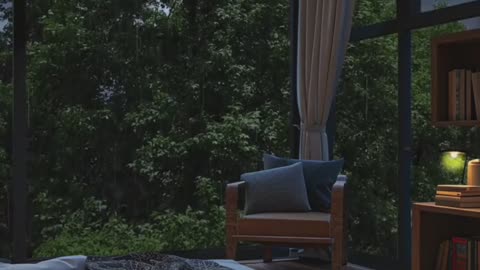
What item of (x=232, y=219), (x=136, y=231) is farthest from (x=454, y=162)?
(x=136, y=231)

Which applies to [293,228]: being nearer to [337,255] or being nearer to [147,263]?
[337,255]

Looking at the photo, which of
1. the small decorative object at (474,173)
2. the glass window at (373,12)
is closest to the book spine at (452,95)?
the small decorative object at (474,173)

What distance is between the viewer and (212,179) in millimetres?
5504

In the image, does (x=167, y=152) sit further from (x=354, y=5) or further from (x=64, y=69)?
(x=354, y=5)

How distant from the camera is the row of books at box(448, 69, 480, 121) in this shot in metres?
3.51

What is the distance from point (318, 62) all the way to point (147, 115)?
138cm

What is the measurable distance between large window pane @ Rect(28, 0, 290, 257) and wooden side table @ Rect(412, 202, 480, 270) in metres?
2.10

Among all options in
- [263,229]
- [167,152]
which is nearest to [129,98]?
[167,152]

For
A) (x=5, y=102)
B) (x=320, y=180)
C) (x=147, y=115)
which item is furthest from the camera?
(x=147, y=115)

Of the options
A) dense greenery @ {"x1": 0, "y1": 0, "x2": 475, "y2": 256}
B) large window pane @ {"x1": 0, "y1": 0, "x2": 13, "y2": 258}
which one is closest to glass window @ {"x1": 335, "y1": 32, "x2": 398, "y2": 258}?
dense greenery @ {"x1": 0, "y1": 0, "x2": 475, "y2": 256}

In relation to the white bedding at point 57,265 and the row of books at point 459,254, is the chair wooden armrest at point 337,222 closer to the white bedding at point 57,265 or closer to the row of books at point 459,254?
the row of books at point 459,254

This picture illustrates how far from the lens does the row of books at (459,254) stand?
3393 millimetres

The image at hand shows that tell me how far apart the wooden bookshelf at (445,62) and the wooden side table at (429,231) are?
46 centimetres

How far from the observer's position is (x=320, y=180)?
4.59 m
